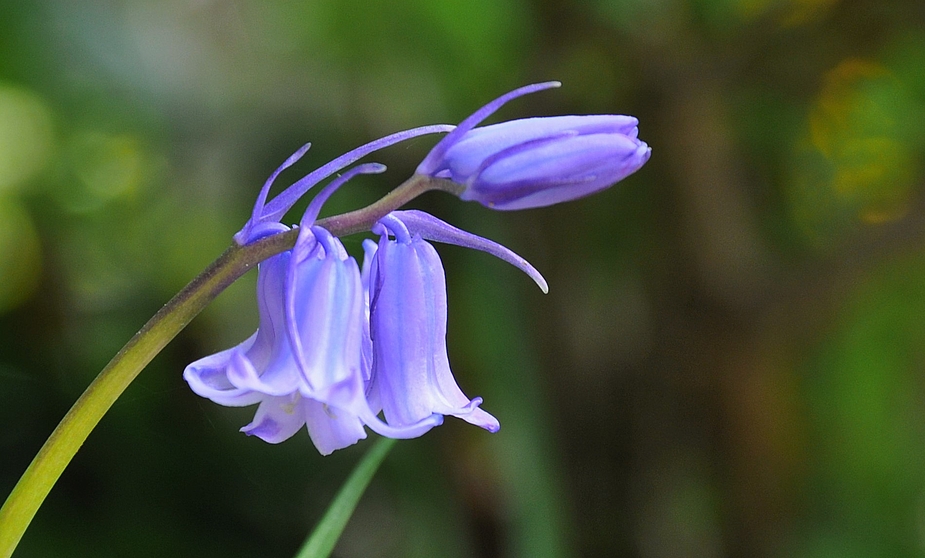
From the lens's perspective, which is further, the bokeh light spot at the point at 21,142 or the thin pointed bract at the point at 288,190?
the bokeh light spot at the point at 21,142

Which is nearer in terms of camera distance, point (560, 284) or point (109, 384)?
point (109, 384)

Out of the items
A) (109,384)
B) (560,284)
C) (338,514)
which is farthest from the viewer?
(560,284)

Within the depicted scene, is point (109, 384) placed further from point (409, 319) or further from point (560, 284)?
point (560, 284)

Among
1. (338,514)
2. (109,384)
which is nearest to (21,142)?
(338,514)

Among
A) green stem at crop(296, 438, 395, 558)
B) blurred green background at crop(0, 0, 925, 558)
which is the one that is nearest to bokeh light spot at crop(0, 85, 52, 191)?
blurred green background at crop(0, 0, 925, 558)

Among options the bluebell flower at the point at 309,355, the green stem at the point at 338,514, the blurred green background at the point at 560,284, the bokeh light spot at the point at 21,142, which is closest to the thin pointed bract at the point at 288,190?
the bluebell flower at the point at 309,355

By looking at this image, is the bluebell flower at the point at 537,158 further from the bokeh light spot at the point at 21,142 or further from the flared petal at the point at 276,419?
the bokeh light spot at the point at 21,142
